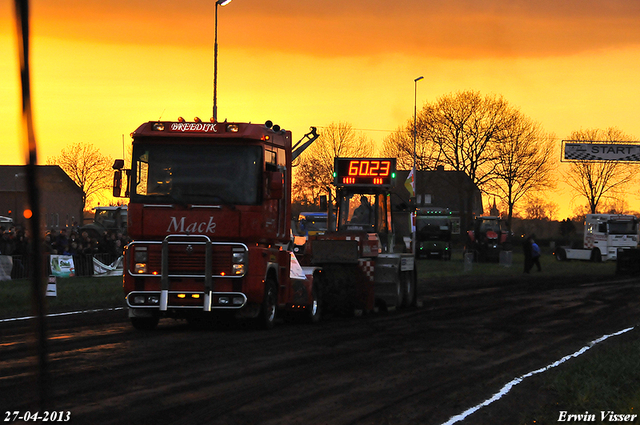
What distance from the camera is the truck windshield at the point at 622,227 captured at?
51062 millimetres

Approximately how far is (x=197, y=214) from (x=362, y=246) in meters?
5.55

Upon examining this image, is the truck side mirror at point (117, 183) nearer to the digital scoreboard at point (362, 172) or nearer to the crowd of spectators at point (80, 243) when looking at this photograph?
the digital scoreboard at point (362, 172)

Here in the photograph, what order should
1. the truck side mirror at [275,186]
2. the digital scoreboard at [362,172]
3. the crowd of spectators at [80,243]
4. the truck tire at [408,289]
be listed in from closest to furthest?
the truck side mirror at [275,186] → the digital scoreboard at [362,172] → the truck tire at [408,289] → the crowd of spectators at [80,243]

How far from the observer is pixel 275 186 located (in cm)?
1364

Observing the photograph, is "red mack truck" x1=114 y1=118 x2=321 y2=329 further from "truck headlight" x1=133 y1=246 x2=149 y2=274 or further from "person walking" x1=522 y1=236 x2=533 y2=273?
"person walking" x1=522 y1=236 x2=533 y2=273

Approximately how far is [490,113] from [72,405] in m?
62.7

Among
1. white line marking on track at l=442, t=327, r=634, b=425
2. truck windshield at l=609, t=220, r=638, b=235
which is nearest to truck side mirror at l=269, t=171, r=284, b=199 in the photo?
white line marking on track at l=442, t=327, r=634, b=425

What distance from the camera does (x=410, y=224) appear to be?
68.1ft

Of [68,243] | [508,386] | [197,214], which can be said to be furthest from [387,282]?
[68,243]

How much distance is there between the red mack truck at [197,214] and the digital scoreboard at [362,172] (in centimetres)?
550

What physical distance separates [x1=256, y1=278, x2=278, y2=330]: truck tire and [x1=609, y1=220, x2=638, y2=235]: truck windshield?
40568 millimetres

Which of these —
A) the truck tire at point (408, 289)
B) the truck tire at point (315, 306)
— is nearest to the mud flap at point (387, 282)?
the truck tire at point (408, 289)

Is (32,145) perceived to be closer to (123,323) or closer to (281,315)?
(123,323)

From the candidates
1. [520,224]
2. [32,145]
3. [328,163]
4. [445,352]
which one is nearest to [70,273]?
[445,352]
